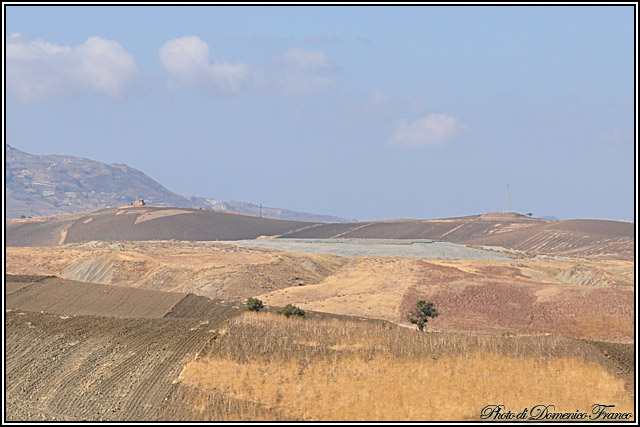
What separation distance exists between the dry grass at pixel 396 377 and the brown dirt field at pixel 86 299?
71.5 feet

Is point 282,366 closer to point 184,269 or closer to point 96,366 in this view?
point 96,366

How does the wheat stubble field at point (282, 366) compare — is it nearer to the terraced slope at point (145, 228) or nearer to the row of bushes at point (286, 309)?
the row of bushes at point (286, 309)

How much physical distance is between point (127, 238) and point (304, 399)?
504 ft

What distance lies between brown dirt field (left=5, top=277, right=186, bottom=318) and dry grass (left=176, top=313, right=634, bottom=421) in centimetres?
2180

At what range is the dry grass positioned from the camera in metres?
26.2

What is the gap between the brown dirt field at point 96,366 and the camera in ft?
88.4

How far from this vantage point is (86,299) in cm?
5378

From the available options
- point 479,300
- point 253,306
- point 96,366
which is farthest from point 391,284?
point 96,366

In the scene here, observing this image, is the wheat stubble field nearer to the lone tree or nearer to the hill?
the lone tree

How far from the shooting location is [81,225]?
189 m

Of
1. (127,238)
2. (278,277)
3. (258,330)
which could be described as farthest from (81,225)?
(258,330)

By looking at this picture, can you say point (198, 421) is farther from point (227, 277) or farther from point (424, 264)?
point (424, 264)

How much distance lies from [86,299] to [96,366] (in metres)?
24.5

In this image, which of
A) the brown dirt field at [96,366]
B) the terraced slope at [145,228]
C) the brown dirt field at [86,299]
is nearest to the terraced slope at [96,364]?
the brown dirt field at [96,366]
